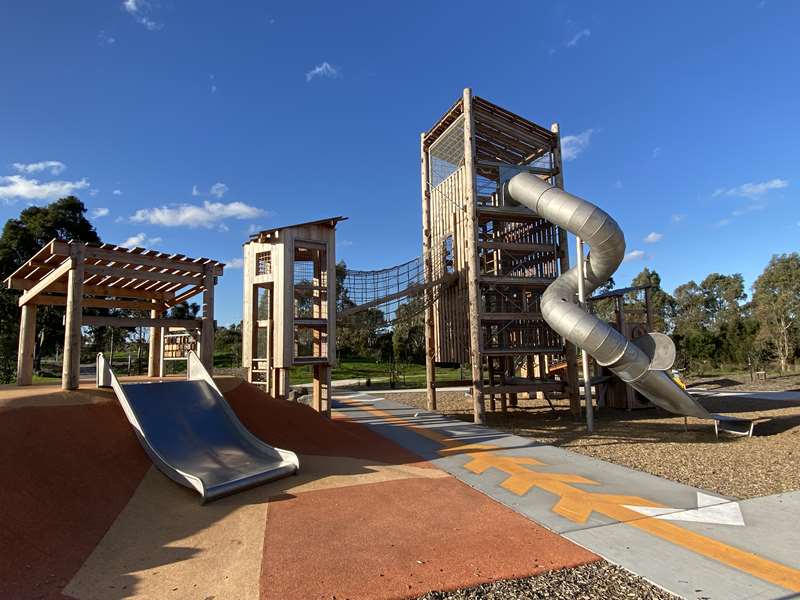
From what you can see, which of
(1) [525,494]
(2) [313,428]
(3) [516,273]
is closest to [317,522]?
(1) [525,494]

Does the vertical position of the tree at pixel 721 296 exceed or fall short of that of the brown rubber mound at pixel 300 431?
it exceeds it

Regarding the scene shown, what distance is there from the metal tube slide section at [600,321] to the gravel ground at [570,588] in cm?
804

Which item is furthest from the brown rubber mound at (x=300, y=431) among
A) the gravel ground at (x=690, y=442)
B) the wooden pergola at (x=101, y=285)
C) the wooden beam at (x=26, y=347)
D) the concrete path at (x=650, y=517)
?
the wooden beam at (x=26, y=347)

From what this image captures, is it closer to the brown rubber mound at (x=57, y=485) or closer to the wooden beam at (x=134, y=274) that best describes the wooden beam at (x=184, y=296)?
the wooden beam at (x=134, y=274)

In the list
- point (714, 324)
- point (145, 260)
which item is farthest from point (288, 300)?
point (714, 324)

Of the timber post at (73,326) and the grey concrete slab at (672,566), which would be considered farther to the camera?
the timber post at (73,326)

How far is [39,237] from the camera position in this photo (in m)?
31.5

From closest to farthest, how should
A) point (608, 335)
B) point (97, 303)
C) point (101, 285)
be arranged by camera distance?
point (608, 335), point (97, 303), point (101, 285)

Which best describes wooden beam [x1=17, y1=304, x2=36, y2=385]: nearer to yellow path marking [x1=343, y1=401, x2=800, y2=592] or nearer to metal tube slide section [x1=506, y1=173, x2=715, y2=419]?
yellow path marking [x1=343, y1=401, x2=800, y2=592]

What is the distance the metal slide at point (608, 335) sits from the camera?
11.9m

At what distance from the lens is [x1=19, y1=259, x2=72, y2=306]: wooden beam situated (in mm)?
9477

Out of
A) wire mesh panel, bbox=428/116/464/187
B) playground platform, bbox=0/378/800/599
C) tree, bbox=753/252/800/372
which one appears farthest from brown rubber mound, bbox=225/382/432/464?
tree, bbox=753/252/800/372

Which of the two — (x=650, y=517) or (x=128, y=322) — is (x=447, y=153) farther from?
(x=650, y=517)

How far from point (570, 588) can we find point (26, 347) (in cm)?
1429
